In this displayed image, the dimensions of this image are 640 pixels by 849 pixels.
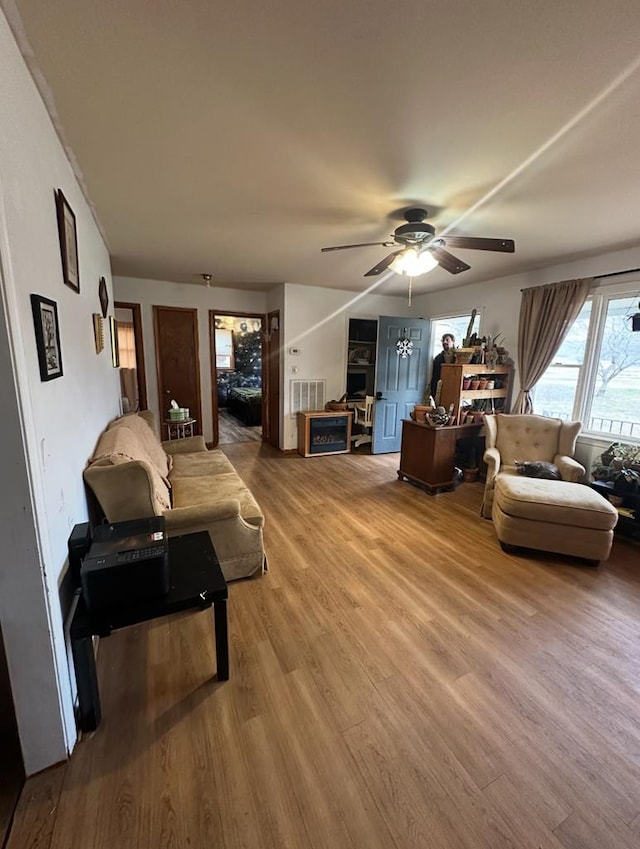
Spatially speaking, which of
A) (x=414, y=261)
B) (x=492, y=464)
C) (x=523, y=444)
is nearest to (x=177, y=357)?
(x=414, y=261)

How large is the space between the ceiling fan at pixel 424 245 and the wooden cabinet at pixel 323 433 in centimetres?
279

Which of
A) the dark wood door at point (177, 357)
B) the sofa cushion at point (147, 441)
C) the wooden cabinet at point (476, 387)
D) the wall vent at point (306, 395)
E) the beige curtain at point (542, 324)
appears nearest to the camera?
the sofa cushion at point (147, 441)

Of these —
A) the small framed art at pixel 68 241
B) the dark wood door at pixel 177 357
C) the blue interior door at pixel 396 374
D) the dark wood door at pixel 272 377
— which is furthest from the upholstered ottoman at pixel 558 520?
the dark wood door at pixel 177 357

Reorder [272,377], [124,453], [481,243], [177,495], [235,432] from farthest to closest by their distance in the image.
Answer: [235,432]
[272,377]
[177,495]
[481,243]
[124,453]

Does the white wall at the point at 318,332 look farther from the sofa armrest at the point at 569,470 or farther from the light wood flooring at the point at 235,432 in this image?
the sofa armrest at the point at 569,470

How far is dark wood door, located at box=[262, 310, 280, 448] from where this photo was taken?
5379 millimetres

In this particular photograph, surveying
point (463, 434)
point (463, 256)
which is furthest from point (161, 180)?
point (463, 434)

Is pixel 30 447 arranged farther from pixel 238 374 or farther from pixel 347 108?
pixel 238 374

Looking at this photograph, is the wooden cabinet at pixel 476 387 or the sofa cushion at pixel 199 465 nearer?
the sofa cushion at pixel 199 465

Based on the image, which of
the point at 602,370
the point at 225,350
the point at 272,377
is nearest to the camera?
the point at 602,370

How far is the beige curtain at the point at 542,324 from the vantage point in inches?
140

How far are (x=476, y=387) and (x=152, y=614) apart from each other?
387cm

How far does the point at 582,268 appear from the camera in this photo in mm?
3539

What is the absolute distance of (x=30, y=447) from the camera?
108cm
